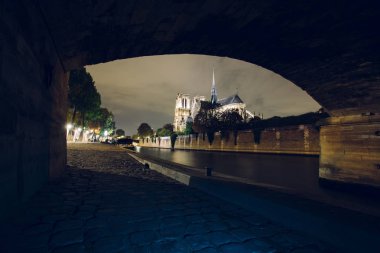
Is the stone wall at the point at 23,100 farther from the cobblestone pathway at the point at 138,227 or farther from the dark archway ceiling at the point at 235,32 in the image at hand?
the dark archway ceiling at the point at 235,32

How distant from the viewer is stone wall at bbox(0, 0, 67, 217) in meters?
2.52

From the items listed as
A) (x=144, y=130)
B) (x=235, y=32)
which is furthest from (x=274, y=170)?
(x=144, y=130)

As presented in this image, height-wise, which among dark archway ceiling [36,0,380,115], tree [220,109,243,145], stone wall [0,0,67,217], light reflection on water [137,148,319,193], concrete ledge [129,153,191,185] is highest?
tree [220,109,243,145]

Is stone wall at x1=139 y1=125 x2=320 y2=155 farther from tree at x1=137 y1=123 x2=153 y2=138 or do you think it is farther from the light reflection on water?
tree at x1=137 y1=123 x2=153 y2=138

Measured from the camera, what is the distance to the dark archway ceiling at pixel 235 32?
3764mm

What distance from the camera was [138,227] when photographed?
2.75 m

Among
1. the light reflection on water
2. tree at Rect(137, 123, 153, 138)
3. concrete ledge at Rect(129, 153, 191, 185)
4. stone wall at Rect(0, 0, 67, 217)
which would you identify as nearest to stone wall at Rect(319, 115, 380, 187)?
the light reflection on water

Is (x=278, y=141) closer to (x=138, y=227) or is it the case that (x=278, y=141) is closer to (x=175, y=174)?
(x=175, y=174)

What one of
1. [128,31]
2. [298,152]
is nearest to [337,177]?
[128,31]

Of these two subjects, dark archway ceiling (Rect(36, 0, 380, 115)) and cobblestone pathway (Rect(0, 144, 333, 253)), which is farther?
dark archway ceiling (Rect(36, 0, 380, 115))

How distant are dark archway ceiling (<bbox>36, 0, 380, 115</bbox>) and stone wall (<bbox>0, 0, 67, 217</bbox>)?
1.83 ft

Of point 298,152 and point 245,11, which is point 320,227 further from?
point 298,152

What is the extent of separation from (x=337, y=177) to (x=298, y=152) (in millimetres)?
22619

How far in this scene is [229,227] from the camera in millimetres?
2939
